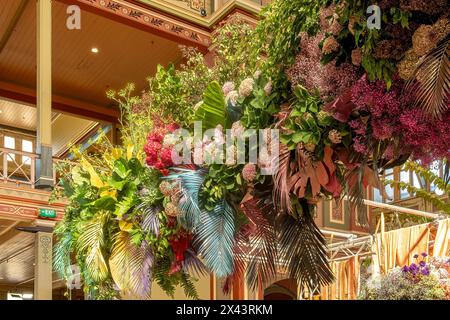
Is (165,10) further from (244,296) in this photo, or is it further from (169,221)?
(169,221)

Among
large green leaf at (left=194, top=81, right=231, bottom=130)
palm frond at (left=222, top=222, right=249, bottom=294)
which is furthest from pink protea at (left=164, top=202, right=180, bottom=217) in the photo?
large green leaf at (left=194, top=81, right=231, bottom=130)

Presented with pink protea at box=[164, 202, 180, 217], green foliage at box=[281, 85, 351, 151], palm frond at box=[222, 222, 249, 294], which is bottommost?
palm frond at box=[222, 222, 249, 294]

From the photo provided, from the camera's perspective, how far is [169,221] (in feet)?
11.1

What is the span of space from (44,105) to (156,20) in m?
2.66

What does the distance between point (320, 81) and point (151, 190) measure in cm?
138

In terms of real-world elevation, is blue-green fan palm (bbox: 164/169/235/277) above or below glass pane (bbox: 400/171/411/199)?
below

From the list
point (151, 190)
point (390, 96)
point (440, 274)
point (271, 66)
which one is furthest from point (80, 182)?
point (440, 274)

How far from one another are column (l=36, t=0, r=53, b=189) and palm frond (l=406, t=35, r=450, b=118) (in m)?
7.13

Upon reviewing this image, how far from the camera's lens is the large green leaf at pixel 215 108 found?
2.95 m

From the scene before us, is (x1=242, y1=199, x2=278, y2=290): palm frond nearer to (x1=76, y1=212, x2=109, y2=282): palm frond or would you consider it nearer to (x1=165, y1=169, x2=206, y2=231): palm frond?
(x1=165, y1=169, x2=206, y2=231): palm frond

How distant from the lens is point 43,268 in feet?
26.6

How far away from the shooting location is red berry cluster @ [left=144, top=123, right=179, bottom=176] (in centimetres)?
328

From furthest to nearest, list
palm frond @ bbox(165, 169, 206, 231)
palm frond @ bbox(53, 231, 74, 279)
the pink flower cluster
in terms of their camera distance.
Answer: palm frond @ bbox(53, 231, 74, 279), palm frond @ bbox(165, 169, 206, 231), the pink flower cluster

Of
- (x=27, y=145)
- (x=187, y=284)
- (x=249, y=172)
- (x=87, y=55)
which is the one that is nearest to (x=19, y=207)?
(x=87, y=55)
